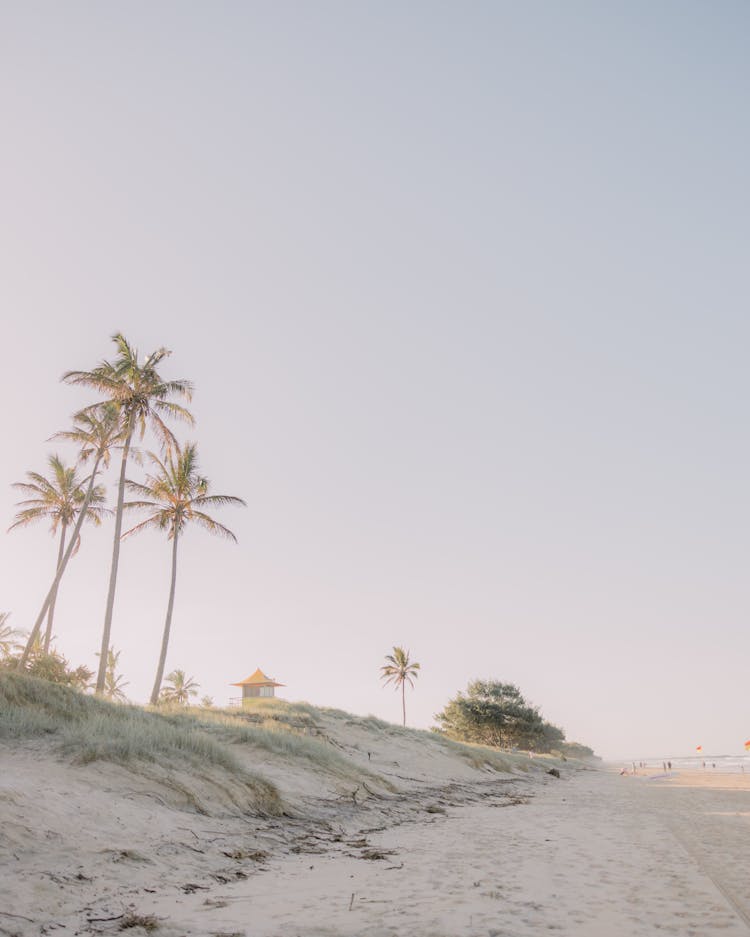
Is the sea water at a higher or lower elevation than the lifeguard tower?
lower

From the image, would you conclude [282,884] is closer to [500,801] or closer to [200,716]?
[500,801]

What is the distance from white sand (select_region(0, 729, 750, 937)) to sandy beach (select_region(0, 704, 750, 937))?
28mm

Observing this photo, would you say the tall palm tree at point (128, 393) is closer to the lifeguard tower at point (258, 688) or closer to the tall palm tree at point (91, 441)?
the tall palm tree at point (91, 441)

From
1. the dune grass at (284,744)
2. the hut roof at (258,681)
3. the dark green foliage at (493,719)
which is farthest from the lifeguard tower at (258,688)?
the dune grass at (284,744)

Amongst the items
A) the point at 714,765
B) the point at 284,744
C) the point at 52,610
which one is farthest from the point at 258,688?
the point at 714,765

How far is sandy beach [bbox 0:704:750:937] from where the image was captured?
515cm

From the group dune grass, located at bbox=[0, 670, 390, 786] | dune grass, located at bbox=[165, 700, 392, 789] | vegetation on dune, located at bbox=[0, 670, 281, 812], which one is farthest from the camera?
dune grass, located at bbox=[165, 700, 392, 789]

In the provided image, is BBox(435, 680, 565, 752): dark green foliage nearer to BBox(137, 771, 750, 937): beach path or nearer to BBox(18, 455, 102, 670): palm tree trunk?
BBox(18, 455, 102, 670): palm tree trunk

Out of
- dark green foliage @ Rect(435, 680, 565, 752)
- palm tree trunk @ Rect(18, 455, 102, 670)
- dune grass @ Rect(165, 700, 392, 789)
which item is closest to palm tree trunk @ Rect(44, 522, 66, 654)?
palm tree trunk @ Rect(18, 455, 102, 670)

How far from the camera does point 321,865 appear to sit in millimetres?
7656

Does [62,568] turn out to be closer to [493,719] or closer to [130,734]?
[130,734]

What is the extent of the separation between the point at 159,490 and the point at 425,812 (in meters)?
24.8

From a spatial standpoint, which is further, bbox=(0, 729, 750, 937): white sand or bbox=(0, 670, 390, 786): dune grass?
bbox=(0, 670, 390, 786): dune grass

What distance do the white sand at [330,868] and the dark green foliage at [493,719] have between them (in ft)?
167
